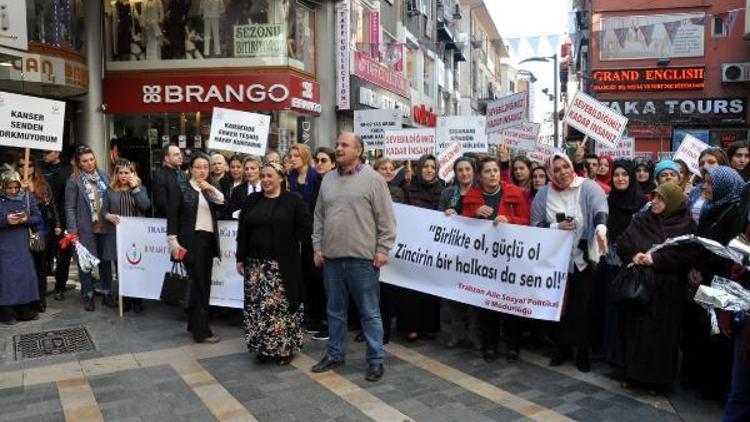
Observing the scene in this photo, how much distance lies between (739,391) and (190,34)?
14.5 metres

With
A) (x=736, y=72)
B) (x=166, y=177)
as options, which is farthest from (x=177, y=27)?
(x=736, y=72)

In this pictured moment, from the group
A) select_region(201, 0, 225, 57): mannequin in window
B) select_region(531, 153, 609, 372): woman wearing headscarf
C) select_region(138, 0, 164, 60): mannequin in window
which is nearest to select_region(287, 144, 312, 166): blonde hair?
select_region(531, 153, 609, 372): woman wearing headscarf

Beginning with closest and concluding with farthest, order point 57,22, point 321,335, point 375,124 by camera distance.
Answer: point 321,335 < point 375,124 < point 57,22

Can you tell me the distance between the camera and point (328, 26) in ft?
59.1

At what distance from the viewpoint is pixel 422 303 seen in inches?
259

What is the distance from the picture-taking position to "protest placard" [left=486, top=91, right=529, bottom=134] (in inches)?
416

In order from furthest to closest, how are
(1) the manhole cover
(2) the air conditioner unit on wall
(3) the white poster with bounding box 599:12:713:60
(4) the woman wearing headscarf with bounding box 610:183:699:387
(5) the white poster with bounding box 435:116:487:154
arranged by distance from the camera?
(3) the white poster with bounding box 599:12:713:60 < (2) the air conditioner unit on wall < (5) the white poster with bounding box 435:116:487:154 < (1) the manhole cover < (4) the woman wearing headscarf with bounding box 610:183:699:387

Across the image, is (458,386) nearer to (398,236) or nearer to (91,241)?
(398,236)

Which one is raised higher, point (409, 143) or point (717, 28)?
point (717, 28)

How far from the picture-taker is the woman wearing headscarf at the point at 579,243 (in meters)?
5.57

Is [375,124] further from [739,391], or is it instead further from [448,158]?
[739,391]

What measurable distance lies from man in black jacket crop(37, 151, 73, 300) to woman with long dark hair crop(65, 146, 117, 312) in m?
0.60

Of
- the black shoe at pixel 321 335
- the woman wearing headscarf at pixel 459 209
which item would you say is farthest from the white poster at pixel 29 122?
the woman wearing headscarf at pixel 459 209

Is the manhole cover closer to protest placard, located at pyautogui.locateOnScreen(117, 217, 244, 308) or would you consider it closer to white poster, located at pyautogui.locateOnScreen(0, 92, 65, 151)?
protest placard, located at pyautogui.locateOnScreen(117, 217, 244, 308)
